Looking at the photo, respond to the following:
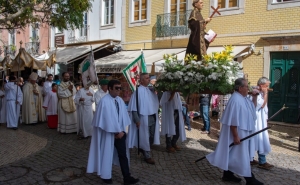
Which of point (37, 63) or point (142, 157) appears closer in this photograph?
point (142, 157)

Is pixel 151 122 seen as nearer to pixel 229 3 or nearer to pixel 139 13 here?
pixel 229 3

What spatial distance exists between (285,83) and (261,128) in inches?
232

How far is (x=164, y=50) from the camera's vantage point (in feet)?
46.5

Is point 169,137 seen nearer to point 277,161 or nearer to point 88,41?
point 277,161

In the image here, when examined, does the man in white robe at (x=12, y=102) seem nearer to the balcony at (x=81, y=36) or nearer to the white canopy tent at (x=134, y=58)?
the white canopy tent at (x=134, y=58)

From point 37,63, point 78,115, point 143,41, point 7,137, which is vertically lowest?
point 7,137

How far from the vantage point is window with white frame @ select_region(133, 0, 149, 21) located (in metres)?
15.4

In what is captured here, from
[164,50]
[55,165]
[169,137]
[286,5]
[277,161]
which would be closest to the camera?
[55,165]

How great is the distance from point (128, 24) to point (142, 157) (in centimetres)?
1083

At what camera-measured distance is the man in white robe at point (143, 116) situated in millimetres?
6098

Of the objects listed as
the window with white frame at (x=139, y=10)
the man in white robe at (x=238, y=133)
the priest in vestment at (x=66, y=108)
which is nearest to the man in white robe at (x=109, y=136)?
the man in white robe at (x=238, y=133)

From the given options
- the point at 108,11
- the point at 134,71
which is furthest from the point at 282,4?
the point at 108,11

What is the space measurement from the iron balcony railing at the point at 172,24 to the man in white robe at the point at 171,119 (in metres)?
7.05

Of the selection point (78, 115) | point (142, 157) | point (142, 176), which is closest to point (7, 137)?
point (78, 115)
